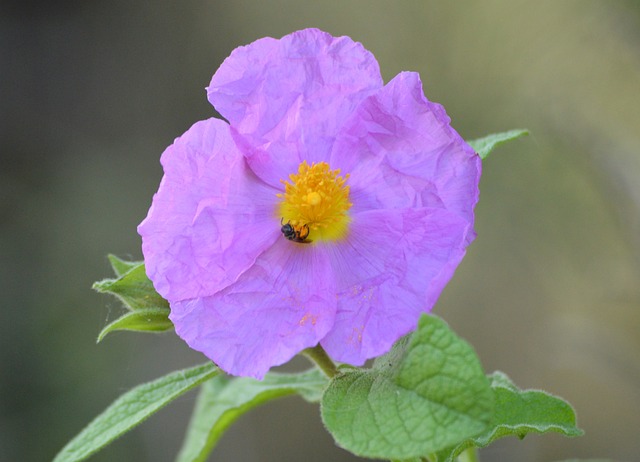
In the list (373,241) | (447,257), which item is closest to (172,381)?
(373,241)

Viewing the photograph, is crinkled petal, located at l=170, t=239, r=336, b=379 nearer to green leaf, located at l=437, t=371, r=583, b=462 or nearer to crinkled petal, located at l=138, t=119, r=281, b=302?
crinkled petal, located at l=138, t=119, r=281, b=302

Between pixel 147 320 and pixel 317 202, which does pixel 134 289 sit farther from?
pixel 317 202

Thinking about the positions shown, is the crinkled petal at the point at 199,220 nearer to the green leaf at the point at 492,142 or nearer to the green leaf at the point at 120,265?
the green leaf at the point at 120,265

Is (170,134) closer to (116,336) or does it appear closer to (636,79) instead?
(116,336)

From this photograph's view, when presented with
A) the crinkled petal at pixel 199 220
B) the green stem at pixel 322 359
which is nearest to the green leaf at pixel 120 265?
the crinkled petal at pixel 199 220

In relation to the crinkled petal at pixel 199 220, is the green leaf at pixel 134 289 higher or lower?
lower

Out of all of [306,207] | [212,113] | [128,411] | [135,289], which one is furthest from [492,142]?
[212,113]

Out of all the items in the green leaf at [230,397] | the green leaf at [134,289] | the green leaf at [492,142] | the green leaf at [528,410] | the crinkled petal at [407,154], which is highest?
the green leaf at [492,142]
